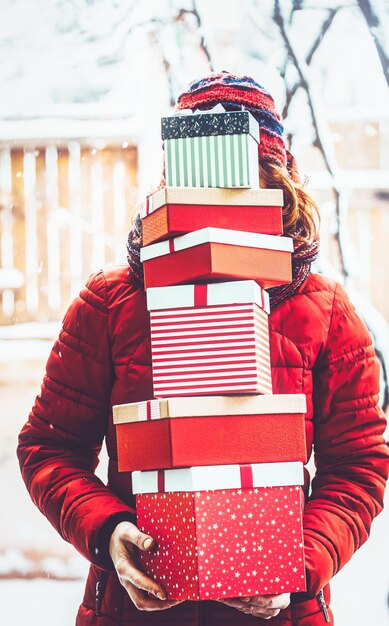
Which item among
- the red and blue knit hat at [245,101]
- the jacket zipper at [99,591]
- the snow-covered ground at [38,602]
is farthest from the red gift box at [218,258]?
the snow-covered ground at [38,602]

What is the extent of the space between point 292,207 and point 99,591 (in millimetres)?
721

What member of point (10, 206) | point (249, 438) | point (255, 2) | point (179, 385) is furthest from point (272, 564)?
point (255, 2)

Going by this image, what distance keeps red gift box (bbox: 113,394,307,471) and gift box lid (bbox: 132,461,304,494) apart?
1 centimetres

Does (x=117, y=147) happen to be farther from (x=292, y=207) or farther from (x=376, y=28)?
(x=292, y=207)

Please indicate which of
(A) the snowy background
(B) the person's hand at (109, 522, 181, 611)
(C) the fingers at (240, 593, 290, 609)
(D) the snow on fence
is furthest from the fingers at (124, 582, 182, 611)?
(D) the snow on fence

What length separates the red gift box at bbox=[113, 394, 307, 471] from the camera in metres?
1.14

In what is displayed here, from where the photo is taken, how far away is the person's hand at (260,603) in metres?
1.13

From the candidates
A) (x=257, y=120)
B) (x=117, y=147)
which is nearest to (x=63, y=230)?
(x=117, y=147)

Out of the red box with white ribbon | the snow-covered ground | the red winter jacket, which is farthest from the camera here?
the snow-covered ground

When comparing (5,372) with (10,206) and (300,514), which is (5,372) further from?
(300,514)

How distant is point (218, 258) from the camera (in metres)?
1.16

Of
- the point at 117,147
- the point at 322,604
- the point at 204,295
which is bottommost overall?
the point at 322,604

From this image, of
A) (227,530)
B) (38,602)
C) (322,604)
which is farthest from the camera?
(38,602)

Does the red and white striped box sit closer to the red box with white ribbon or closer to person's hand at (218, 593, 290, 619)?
→ the red box with white ribbon
